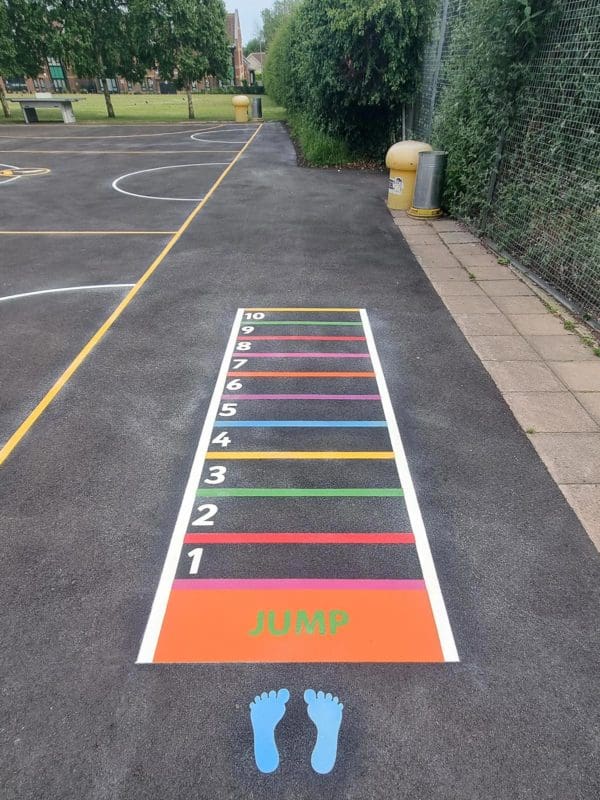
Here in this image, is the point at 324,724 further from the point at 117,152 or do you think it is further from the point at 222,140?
the point at 222,140

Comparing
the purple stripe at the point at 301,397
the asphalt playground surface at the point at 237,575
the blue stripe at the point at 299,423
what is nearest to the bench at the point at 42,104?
the asphalt playground surface at the point at 237,575

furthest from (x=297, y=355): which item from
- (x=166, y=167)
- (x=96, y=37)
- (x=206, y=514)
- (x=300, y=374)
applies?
(x=96, y=37)

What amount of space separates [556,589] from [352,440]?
1965 mm

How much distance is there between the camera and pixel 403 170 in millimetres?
11508

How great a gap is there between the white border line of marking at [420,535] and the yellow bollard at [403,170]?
7681 mm

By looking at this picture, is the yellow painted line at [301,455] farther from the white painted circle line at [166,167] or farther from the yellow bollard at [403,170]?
the white painted circle line at [166,167]

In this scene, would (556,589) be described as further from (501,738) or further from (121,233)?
→ (121,233)

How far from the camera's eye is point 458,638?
2980 mm

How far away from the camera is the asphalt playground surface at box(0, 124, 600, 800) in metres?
2.43

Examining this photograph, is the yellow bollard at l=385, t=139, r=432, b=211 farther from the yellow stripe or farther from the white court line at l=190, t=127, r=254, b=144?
the white court line at l=190, t=127, r=254, b=144

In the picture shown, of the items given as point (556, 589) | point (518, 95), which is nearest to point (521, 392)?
point (556, 589)

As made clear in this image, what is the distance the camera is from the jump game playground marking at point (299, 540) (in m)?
2.99

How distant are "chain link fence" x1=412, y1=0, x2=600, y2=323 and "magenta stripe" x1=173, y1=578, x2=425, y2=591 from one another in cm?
512

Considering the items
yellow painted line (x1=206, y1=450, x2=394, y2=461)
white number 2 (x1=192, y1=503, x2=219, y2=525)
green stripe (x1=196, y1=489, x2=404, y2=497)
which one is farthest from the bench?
white number 2 (x1=192, y1=503, x2=219, y2=525)
